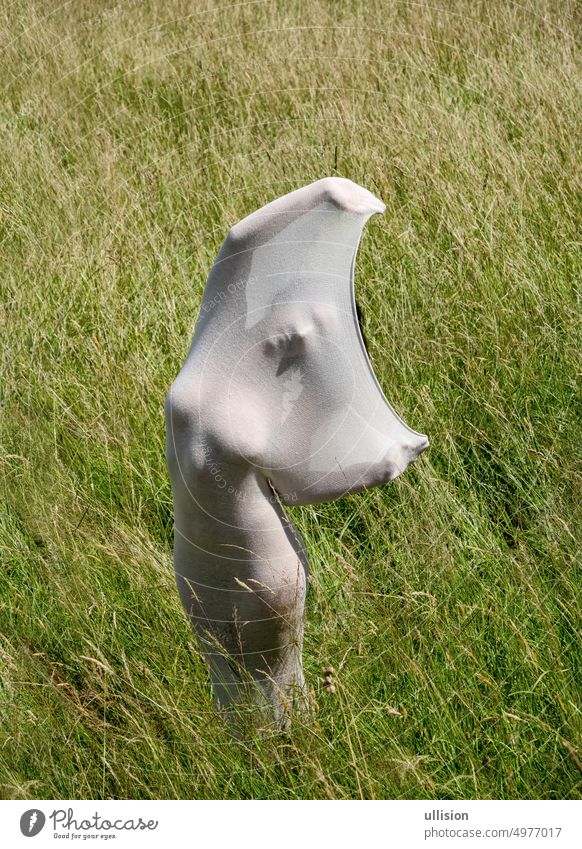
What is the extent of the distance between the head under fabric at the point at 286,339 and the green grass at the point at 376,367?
0.43 meters

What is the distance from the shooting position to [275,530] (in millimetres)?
1833

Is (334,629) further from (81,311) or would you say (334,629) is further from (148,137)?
(148,137)

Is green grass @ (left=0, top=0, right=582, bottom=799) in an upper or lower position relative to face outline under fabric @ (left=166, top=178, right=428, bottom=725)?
lower

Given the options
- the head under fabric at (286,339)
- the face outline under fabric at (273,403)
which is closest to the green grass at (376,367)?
the face outline under fabric at (273,403)

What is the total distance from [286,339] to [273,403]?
12cm

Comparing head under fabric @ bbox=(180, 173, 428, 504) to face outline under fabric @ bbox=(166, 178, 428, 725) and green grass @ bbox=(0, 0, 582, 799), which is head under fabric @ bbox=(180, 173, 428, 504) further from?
green grass @ bbox=(0, 0, 582, 799)

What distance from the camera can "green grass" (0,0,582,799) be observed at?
2.06 m

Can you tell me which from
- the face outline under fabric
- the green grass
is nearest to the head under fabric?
the face outline under fabric

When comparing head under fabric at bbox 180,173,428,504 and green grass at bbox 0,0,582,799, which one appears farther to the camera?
green grass at bbox 0,0,582,799

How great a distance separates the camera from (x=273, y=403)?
174cm

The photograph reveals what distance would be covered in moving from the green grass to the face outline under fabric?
1.00 feet

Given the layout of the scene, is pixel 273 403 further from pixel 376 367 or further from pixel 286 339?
pixel 376 367

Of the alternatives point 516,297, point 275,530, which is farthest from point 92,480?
point 516,297

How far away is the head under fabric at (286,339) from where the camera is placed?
5.59ft
